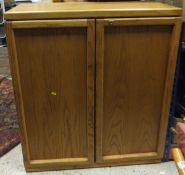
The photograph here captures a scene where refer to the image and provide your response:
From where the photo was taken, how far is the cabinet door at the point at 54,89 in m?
1.23

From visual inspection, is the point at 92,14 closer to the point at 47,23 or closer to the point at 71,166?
the point at 47,23

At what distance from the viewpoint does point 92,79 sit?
52.3 inches

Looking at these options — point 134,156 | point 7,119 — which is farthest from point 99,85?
point 7,119

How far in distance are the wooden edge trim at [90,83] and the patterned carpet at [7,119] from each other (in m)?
0.60

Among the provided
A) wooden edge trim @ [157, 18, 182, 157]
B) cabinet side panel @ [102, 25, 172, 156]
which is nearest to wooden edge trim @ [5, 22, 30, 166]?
cabinet side panel @ [102, 25, 172, 156]

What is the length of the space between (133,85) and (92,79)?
0.22m

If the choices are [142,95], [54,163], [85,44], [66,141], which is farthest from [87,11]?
[54,163]

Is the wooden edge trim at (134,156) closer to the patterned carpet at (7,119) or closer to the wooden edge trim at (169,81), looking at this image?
the wooden edge trim at (169,81)

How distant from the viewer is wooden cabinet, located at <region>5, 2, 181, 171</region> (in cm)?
122

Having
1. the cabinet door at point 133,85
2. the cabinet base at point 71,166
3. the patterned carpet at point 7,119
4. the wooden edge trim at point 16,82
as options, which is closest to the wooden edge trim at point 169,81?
the cabinet door at point 133,85

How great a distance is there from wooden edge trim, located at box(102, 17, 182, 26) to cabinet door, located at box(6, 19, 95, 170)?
0.30 feet

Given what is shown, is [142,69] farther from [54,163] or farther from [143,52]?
[54,163]

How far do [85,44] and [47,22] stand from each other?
203mm

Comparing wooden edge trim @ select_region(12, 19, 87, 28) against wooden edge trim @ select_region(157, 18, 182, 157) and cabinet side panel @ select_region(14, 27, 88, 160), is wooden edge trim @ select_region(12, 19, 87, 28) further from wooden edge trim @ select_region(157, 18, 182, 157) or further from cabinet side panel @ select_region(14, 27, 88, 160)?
wooden edge trim @ select_region(157, 18, 182, 157)
